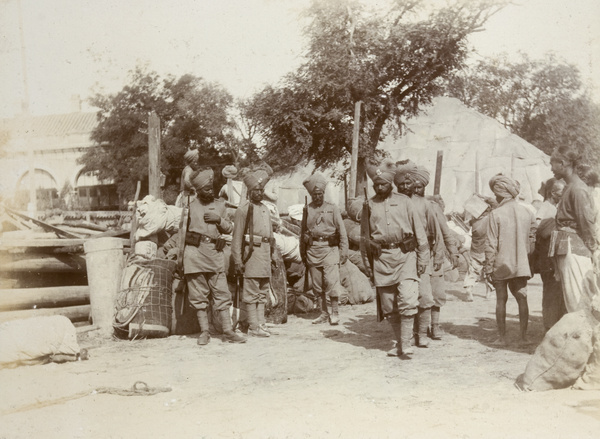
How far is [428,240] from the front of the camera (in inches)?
299

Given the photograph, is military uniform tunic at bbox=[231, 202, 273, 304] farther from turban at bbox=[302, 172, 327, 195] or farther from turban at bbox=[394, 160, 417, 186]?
turban at bbox=[394, 160, 417, 186]

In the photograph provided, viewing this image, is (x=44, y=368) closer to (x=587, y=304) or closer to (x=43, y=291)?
(x=43, y=291)

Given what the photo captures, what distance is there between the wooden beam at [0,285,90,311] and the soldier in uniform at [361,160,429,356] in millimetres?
4320

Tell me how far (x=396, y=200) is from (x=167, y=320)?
11.6ft

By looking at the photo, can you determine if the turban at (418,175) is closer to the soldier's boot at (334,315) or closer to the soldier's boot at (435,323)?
the soldier's boot at (435,323)

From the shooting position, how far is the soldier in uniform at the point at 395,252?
676cm

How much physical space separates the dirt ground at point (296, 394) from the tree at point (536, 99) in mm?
23858

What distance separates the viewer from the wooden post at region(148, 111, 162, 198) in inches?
391

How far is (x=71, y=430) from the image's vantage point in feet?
15.3

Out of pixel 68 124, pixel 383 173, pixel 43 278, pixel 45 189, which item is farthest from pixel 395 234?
pixel 45 189

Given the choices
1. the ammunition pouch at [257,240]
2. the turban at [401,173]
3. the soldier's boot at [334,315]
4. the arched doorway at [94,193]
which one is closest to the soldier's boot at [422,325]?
the turban at [401,173]

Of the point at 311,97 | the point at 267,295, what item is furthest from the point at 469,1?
the point at 267,295

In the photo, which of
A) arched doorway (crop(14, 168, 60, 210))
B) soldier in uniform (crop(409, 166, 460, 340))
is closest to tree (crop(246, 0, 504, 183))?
soldier in uniform (crop(409, 166, 460, 340))

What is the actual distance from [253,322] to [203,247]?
124 centimetres
